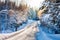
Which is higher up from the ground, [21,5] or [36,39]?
[21,5]

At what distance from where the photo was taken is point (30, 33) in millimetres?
1687

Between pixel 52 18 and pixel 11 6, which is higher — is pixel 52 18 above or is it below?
below

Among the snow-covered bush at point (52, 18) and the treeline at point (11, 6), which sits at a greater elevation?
the treeline at point (11, 6)

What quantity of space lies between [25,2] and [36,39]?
1.53 feet

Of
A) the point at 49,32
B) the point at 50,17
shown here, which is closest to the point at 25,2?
the point at 50,17

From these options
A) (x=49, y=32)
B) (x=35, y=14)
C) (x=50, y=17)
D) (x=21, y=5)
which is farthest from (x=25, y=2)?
(x=49, y=32)

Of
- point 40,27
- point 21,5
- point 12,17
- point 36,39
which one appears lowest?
point 36,39

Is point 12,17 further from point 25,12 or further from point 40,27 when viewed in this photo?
point 40,27

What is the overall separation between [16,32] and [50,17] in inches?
17.4

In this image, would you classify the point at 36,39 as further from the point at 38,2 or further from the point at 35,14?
the point at 38,2

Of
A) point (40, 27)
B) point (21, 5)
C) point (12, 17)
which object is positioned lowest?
point (40, 27)

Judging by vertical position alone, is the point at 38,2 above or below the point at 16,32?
above

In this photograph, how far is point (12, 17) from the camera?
1.75 metres

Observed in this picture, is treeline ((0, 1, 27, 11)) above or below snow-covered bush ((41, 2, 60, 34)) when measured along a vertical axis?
above
